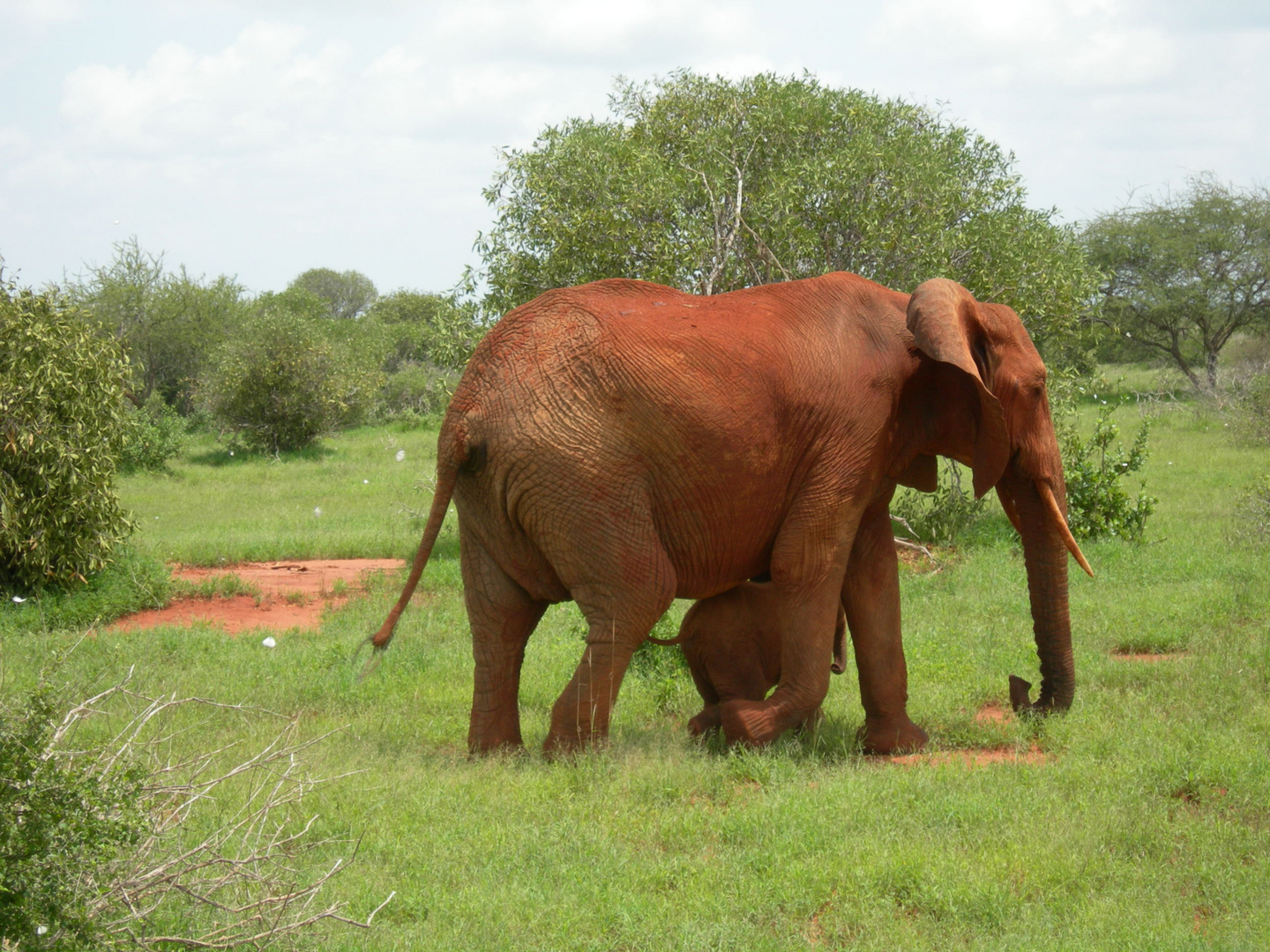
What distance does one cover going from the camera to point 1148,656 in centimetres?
874

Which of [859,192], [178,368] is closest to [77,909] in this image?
[859,192]

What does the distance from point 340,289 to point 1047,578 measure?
6581 cm

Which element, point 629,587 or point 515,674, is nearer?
point 629,587

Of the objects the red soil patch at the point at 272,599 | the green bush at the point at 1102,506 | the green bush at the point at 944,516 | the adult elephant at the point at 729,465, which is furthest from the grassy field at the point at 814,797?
the green bush at the point at 944,516

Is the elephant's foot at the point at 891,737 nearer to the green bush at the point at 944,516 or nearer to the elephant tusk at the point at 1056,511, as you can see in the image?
the elephant tusk at the point at 1056,511

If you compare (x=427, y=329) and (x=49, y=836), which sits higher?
(x=427, y=329)

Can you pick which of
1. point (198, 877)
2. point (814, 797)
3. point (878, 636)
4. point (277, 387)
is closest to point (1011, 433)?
point (878, 636)

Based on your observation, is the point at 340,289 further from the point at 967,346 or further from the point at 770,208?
the point at 967,346

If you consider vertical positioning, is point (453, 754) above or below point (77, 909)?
below

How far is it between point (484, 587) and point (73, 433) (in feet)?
21.8

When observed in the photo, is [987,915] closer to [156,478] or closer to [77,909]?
[77,909]

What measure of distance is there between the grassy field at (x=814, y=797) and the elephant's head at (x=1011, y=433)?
1.70ft

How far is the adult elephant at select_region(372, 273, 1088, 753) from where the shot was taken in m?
6.03

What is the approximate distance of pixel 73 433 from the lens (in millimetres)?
11336
